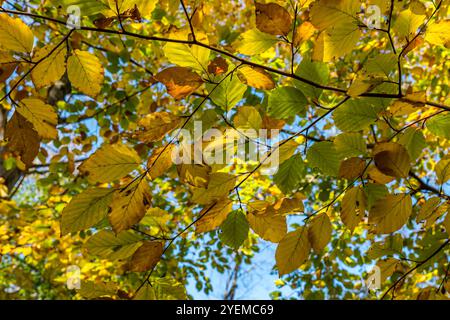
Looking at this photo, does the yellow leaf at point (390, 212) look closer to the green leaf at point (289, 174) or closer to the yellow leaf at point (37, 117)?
the green leaf at point (289, 174)

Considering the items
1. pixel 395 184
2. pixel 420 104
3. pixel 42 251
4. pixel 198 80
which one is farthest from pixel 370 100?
pixel 42 251

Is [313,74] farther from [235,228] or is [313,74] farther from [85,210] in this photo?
[85,210]

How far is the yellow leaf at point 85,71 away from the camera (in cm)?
66

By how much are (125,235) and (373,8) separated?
68cm

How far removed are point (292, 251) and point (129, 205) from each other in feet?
1.09

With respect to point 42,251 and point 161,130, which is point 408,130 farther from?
point 42,251

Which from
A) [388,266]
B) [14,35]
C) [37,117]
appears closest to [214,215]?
[37,117]

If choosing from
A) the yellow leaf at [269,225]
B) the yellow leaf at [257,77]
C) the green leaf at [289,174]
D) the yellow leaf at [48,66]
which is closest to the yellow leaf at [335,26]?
the yellow leaf at [257,77]

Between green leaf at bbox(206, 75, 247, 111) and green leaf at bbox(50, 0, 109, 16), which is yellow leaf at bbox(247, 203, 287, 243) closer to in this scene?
green leaf at bbox(206, 75, 247, 111)

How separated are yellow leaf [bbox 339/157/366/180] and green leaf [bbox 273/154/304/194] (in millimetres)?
99

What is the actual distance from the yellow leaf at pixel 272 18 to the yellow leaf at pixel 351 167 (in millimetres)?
285

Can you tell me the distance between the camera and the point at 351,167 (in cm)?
69

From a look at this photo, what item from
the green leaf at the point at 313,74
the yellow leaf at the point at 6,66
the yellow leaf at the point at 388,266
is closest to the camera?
the yellow leaf at the point at 6,66

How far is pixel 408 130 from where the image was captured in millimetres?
734
